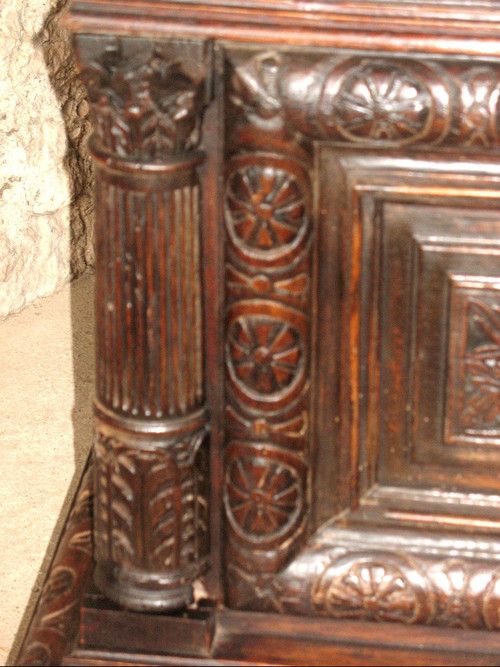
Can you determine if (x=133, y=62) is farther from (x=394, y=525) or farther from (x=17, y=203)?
(x=17, y=203)

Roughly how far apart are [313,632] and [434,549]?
0.54ft

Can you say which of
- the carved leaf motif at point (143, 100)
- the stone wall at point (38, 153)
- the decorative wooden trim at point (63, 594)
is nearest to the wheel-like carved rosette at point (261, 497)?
the decorative wooden trim at point (63, 594)

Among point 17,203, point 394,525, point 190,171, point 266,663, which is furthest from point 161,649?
point 17,203

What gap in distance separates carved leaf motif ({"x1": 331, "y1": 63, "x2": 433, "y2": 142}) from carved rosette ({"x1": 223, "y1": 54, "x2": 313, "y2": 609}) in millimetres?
65

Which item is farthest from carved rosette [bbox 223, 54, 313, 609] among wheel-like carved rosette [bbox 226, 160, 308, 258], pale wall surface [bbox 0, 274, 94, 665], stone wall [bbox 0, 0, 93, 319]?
stone wall [bbox 0, 0, 93, 319]

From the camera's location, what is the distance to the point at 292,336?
1.61 meters

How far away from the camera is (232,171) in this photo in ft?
5.09

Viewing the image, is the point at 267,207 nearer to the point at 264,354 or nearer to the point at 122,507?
the point at 264,354

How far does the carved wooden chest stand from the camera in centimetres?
148

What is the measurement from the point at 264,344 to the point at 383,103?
0.95ft

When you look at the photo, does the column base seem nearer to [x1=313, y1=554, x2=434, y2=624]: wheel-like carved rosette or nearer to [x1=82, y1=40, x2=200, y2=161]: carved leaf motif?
[x1=313, y1=554, x2=434, y2=624]: wheel-like carved rosette

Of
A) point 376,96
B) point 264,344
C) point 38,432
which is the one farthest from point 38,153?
point 376,96

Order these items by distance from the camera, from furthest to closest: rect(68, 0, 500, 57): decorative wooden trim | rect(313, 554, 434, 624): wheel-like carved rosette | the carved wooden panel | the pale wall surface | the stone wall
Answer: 1. the stone wall
2. the pale wall surface
3. rect(313, 554, 434, 624): wheel-like carved rosette
4. the carved wooden panel
5. rect(68, 0, 500, 57): decorative wooden trim

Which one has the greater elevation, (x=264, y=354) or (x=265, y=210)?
(x=265, y=210)
